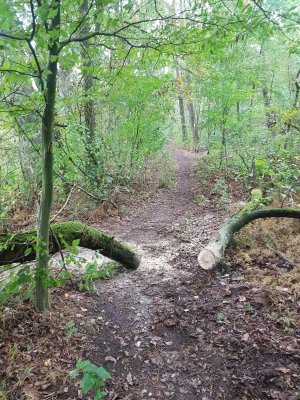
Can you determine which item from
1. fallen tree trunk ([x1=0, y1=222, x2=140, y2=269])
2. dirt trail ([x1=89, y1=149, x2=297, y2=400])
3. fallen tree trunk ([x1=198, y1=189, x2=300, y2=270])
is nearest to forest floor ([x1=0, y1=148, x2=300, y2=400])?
dirt trail ([x1=89, y1=149, x2=297, y2=400])

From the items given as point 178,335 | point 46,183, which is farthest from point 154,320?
point 46,183

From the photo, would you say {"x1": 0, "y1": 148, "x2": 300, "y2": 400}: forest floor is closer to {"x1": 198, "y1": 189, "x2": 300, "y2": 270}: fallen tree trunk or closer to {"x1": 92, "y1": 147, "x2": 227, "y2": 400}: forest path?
{"x1": 92, "y1": 147, "x2": 227, "y2": 400}: forest path

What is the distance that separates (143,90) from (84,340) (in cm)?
753

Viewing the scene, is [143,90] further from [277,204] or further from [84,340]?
[84,340]

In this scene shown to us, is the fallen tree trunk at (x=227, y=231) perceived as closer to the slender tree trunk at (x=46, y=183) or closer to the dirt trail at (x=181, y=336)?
the dirt trail at (x=181, y=336)

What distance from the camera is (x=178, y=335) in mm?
3600

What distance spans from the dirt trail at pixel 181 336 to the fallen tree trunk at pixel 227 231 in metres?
0.27

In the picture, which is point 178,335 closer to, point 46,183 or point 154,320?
point 154,320

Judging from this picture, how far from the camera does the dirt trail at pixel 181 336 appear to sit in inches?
113

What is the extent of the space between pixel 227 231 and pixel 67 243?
119 inches

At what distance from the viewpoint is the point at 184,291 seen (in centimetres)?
448

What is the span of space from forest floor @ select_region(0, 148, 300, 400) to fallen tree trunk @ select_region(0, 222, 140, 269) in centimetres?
43

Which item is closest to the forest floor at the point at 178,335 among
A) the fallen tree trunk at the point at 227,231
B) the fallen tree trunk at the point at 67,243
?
the fallen tree trunk at the point at 227,231

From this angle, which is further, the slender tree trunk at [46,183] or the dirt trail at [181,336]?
the dirt trail at [181,336]
